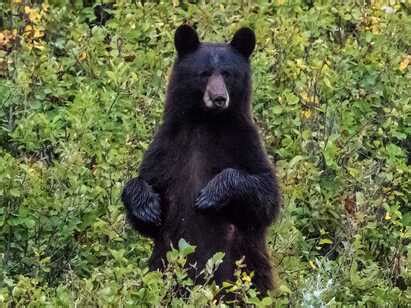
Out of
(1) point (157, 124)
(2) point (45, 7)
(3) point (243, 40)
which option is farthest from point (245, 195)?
(2) point (45, 7)

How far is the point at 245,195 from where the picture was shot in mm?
7648

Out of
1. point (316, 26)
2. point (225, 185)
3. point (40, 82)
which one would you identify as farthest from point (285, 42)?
point (225, 185)

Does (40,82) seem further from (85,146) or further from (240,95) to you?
(240,95)

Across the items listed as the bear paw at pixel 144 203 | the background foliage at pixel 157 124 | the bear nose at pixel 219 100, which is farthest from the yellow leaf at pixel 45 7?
the bear nose at pixel 219 100

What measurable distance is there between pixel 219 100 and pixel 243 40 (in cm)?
53

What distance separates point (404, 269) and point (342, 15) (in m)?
4.09

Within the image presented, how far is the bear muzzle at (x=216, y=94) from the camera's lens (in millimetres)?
7680

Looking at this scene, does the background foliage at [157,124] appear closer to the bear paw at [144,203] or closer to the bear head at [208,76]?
the bear paw at [144,203]

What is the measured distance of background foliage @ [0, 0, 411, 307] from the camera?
7.87 m

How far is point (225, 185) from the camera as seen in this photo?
300 inches

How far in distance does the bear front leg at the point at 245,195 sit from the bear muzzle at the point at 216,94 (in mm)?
345

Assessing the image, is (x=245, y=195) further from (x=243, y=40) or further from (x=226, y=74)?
(x=243, y=40)

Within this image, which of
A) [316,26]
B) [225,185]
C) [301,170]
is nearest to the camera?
[225,185]

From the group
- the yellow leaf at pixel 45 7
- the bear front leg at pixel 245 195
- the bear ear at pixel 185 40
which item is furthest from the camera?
the yellow leaf at pixel 45 7
